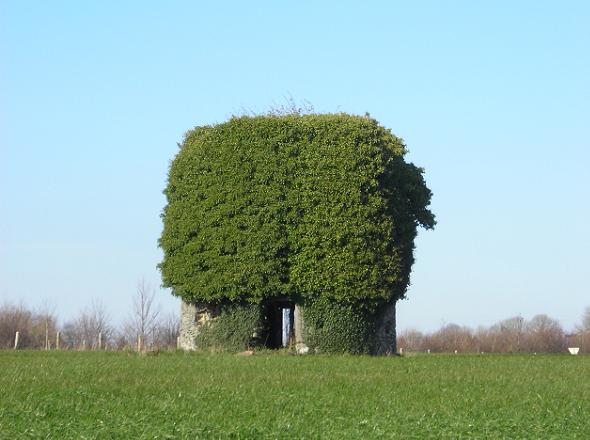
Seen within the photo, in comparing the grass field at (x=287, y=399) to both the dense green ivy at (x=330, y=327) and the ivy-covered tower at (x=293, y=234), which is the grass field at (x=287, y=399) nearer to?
the dense green ivy at (x=330, y=327)

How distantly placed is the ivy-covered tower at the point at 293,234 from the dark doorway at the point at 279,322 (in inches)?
70.1

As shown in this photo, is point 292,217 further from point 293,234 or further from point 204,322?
point 204,322

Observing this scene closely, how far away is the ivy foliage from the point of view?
32.3 m

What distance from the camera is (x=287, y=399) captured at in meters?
18.9

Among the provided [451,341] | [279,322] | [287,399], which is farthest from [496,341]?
[287,399]

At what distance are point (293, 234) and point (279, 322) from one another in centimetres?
637

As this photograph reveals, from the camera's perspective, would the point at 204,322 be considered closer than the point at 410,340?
Yes

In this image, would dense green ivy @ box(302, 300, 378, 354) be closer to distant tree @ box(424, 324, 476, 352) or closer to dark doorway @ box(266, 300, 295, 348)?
dark doorway @ box(266, 300, 295, 348)

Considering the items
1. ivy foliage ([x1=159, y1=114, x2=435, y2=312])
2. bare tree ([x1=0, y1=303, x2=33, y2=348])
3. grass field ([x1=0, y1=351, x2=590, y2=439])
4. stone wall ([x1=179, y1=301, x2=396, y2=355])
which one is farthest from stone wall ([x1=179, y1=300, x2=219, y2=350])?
bare tree ([x1=0, y1=303, x2=33, y2=348])

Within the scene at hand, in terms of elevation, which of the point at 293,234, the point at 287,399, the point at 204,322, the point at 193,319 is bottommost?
the point at 287,399

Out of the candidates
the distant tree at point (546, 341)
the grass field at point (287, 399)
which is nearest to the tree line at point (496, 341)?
the distant tree at point (546, 341)

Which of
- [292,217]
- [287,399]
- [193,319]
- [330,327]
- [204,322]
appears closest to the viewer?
[287,399]

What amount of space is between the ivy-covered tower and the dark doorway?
1.78m

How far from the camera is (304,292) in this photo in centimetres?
3238
